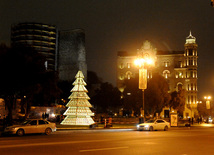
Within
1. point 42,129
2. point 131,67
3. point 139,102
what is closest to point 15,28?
point 131,67

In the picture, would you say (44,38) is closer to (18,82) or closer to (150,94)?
(150,94)

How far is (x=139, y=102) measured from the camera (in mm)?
69375

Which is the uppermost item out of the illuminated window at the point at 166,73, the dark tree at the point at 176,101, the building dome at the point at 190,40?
the building dome at the point at 190,40

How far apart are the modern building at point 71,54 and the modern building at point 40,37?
3761mm

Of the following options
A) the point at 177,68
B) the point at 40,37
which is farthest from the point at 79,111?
the point at 40,37

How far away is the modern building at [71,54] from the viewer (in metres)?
141

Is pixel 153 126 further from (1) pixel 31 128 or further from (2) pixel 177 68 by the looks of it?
(2) pixel 177 68

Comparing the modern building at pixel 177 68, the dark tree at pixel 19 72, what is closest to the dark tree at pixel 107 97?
the modern building at pixel 177 68

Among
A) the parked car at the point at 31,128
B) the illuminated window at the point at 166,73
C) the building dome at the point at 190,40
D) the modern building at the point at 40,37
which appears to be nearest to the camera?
the parked car at the point at 31,128

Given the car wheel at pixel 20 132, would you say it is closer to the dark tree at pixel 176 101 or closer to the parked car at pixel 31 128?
the parked car at pixel 31 128

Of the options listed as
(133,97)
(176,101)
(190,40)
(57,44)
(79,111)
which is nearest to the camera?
(79,111)

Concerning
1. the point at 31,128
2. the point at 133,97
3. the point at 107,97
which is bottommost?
the point at 31,128

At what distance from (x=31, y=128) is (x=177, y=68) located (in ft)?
287

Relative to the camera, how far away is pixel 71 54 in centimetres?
14500
